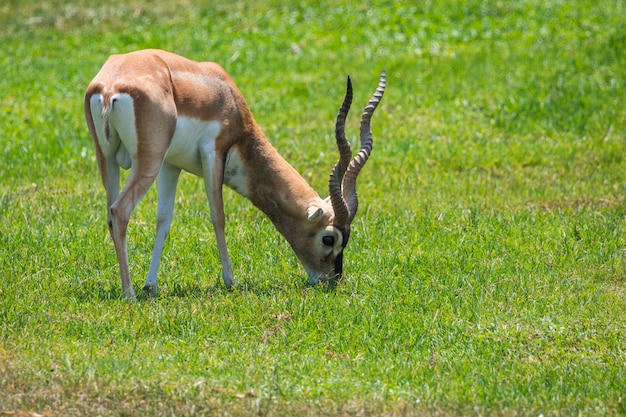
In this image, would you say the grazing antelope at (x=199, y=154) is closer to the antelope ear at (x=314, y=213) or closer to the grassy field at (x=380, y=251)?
the antelope ear at (x=314, y=213)

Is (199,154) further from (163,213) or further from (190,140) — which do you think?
(163,213)

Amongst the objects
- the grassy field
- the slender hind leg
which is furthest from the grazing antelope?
the grassy field

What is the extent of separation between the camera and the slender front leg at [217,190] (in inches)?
295

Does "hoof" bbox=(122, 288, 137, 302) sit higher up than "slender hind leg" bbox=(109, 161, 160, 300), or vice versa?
"slender hind leg" bbox=(109, 161, 160, 300)

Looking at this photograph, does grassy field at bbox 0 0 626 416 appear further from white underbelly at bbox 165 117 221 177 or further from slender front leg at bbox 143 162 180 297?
white underbelly at bbox 165 117 221 177

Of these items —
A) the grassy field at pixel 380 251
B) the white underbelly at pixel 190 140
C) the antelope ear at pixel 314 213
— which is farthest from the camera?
the antelope ear at pixel 314 213

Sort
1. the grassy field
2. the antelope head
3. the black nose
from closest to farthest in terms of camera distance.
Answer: the grassy field, the antelope head, the black nose

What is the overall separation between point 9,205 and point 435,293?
4.59m

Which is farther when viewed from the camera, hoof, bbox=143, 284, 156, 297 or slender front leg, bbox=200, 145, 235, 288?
slender front leg, bbox=200, 145, 235, 288

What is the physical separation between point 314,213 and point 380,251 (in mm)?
1034

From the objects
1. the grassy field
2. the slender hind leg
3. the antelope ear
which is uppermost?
the slender hind leg

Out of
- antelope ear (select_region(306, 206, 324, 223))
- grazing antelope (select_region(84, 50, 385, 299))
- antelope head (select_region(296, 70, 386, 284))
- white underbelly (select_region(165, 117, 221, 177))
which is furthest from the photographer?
antelope ear (select_region(306, 206, 324, 223))

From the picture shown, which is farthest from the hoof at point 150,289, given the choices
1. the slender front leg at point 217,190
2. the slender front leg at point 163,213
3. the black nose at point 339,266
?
the black nose at point 339,266

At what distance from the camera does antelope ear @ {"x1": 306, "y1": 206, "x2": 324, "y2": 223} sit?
756 cm
